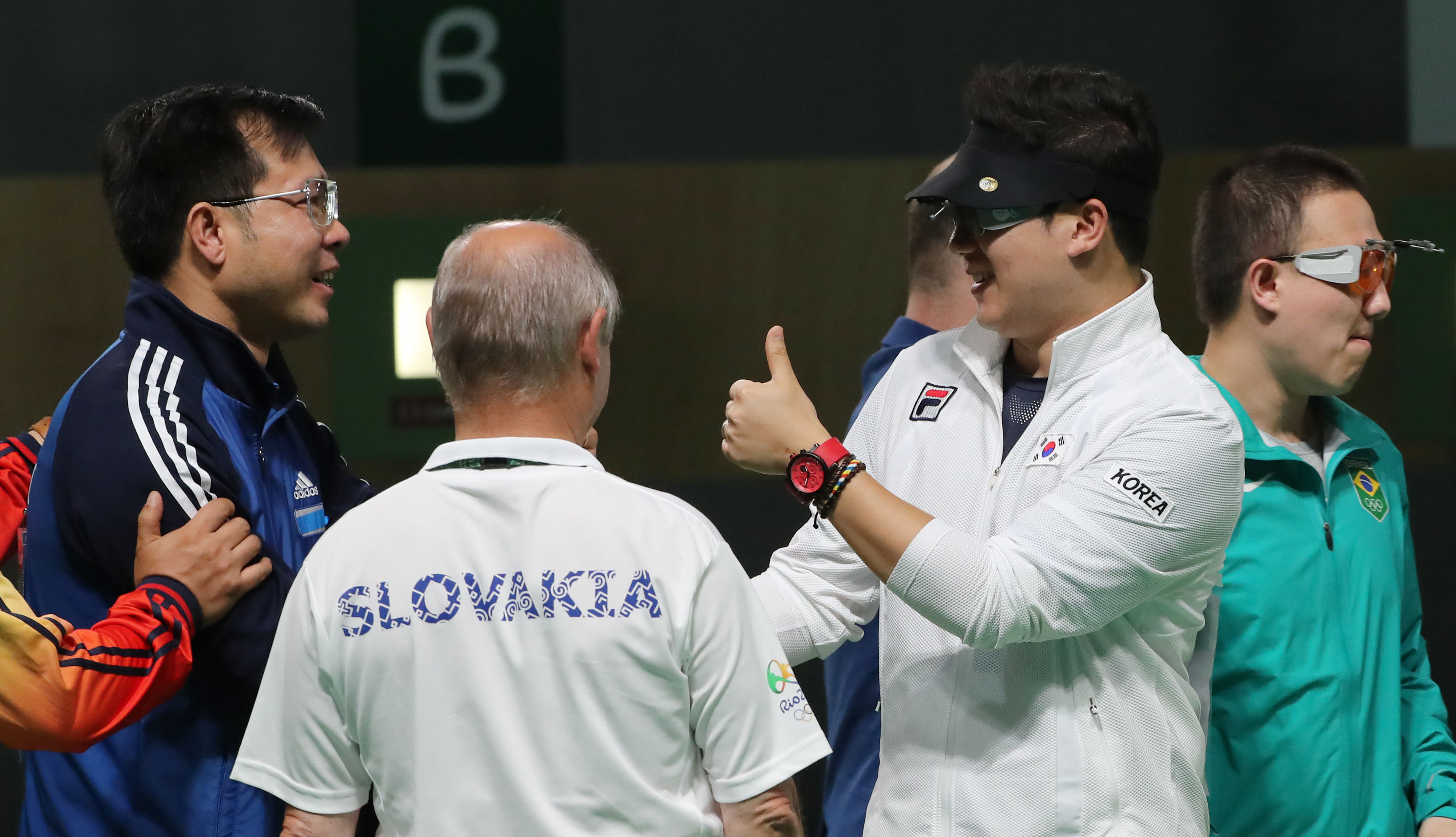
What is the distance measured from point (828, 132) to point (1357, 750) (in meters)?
2.92

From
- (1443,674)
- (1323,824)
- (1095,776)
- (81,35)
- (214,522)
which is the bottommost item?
(1443,674)

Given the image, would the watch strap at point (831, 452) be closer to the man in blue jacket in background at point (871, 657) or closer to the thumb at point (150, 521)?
the man in blue jacket in background at point (871, 657)

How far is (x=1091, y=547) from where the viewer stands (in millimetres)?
1562

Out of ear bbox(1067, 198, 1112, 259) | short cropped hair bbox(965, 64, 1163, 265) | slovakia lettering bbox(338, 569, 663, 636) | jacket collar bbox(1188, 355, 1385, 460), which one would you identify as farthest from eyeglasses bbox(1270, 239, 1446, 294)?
slovakia lettering bbox(338, 569, 663, 636)

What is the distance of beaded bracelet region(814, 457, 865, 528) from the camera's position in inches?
62.7

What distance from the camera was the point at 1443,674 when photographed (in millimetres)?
4230

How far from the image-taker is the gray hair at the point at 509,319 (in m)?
1.42

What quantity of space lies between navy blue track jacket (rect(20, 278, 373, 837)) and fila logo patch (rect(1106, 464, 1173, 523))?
1.10 meters

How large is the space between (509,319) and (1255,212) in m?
1.43

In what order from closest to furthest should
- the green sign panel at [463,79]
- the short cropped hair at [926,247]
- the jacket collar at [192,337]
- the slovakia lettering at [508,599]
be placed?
the slovakia lettering at [508,599]
the jacket collar at [192,337]
the short cropped hair at [926,247]
the green sign panel at [463,79]

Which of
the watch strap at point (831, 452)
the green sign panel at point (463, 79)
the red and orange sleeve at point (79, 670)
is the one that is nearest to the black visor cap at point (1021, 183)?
the watch strap at point (831, 452)

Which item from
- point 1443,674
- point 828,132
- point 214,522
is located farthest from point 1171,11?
point 214,522

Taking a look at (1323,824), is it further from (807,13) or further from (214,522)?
(807,13)

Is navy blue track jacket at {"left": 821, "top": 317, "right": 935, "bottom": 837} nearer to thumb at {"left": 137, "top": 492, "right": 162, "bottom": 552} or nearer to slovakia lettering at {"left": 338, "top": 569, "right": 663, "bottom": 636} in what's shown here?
slovakia lettering at {"left": 338, "top": 569, "right": 663, "bottom": 636}
